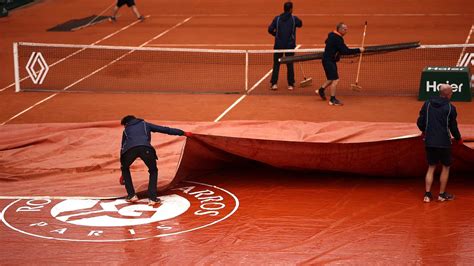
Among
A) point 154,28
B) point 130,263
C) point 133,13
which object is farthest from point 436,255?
point 133,13

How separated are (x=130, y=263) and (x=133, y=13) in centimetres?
2303

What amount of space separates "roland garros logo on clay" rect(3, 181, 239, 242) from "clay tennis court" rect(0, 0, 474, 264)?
3cm

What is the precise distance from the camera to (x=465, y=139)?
49.8ft

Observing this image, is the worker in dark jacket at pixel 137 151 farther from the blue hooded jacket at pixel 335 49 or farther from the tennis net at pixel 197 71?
the tennis net at pixel 197 71

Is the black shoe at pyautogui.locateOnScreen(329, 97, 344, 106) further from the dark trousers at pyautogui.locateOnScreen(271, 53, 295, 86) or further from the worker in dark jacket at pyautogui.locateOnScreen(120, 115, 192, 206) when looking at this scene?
the worker in dark jacket at pyautogui.locateOnScreen(120, 115, 192, 206)

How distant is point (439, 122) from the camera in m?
13.8

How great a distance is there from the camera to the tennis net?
2259 centimetres

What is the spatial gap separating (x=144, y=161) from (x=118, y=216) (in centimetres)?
94

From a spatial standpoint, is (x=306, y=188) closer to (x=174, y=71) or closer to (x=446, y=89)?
(x=446, y=89)

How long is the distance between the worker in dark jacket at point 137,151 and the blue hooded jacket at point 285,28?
26.9 ft

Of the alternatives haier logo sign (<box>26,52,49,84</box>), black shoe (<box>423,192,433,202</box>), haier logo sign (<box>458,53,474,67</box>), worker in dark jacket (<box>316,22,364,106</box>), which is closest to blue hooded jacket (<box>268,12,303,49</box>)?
worker in dark jacket (<box>316,22,364,106</box>)

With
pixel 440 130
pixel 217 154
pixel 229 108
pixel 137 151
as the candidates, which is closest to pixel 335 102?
pixel 229 108

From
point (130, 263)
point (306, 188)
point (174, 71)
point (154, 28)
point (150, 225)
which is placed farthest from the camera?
point (154, 28)

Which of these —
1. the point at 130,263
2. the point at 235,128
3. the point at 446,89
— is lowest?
the point at 130,263
